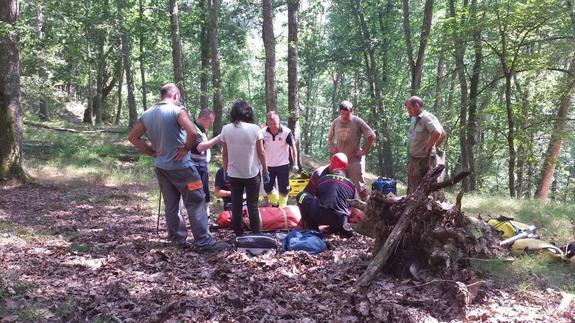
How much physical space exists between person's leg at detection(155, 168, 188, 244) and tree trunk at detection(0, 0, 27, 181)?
5.62 m

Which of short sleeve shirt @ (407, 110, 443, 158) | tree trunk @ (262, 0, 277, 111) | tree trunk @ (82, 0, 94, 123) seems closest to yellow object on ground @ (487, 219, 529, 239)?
short sleeve shirt @ (407, 110, 443, 158)

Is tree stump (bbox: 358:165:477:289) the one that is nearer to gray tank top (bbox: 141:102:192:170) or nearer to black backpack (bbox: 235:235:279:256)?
black backpack (bbox: 235:235:279:256)

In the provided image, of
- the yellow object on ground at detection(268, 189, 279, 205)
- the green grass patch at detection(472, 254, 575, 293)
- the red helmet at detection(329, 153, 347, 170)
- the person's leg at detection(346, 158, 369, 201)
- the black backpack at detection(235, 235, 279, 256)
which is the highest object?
the red helmet at detection(329, 153, 347, 170)

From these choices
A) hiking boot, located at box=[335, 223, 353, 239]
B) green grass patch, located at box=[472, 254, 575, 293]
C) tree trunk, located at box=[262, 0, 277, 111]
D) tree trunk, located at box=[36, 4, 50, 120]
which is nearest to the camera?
green grass patch, located at box=[472, 254, 575, 293]

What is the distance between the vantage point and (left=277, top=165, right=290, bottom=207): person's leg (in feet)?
25.2

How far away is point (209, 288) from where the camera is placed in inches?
171

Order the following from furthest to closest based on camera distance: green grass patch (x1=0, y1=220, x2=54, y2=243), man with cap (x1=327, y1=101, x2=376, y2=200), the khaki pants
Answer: man with cap (x1=327, y1=101, x2=376, y2=200) → the khaki pants → green grass patch (x1=0, y1=220, x2=54, y2=243)

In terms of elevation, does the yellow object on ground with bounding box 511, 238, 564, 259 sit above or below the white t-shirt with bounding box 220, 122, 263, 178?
below

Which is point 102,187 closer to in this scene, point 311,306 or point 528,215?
point 311,306

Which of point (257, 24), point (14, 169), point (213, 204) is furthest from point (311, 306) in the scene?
point (257, 24)

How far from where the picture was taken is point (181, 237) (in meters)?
5.96

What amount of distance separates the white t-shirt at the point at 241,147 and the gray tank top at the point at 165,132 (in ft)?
1.92

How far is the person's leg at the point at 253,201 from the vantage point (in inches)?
238

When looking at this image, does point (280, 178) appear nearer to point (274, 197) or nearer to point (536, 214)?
point (274, 197)
